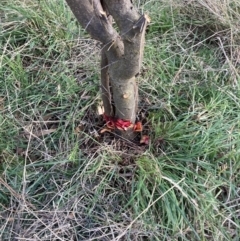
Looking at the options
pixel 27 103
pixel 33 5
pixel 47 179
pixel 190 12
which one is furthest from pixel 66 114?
pixel 190 12

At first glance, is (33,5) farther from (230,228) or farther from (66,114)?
(230,228)

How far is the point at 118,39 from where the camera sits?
4.07ft

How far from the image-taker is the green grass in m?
1.45

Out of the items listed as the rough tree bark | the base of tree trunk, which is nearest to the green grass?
the base of tree trunk

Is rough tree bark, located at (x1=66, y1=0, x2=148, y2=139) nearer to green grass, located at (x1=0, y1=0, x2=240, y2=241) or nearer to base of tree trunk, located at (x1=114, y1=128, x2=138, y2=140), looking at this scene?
base of tree trunk, located at (x1=114, y1=128, x2=138, y2=140)

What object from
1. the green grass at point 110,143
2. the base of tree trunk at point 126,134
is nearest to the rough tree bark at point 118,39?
the base of tree trunk at point 126,134

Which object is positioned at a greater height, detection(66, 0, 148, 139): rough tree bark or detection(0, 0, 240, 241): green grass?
detection(66, 0, 148, 139): rough tree bark

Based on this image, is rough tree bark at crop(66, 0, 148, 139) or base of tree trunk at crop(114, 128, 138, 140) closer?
rough tree bark at crop(66, 0, 148, 139)

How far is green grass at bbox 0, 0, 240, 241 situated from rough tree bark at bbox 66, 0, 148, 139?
0.22 m

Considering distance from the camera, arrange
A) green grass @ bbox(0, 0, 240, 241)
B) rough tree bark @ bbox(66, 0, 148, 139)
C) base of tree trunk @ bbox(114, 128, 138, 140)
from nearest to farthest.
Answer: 1. rough tree bark @ bbox(66, 0, 148, 139)
2. green grass @ bbox(0, 0, 240, 241)
3. base of tree trunk @ bbox(114, 128, 138, 140)

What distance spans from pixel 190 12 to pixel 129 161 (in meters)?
0.87

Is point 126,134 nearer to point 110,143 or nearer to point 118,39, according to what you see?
point 110,143

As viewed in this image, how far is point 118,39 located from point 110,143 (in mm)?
469

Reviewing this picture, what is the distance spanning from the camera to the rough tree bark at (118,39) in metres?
1.14
